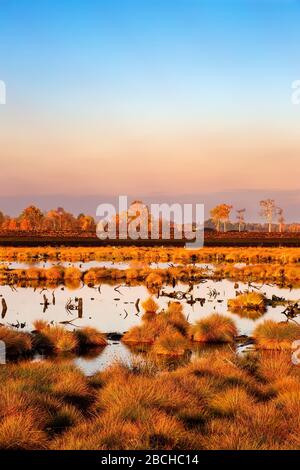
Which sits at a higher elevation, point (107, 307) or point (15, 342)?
point (15, 342)

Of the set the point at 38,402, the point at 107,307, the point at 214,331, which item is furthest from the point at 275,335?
the point at 38,402

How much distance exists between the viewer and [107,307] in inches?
979

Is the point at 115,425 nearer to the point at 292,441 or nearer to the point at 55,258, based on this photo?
the point at 292,441

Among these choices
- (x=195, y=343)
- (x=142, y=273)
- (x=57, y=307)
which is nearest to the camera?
(x=195, y=343)

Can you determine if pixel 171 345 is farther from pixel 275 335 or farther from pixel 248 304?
pixel 248 304

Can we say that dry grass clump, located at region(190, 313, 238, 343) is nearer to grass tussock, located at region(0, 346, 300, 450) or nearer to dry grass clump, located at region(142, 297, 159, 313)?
dry grass clump, located at region(142, 297, 159, 313)

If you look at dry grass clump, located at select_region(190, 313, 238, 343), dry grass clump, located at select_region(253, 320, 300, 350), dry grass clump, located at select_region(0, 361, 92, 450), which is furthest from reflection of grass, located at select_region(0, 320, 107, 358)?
dry grass clump, located at select_region(253, 320, 300, 350)

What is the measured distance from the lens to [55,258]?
62.2 metres

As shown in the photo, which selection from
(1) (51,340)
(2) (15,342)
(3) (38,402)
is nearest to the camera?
(3) (38,402)

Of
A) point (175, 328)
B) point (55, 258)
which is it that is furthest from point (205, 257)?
point (175, 328)

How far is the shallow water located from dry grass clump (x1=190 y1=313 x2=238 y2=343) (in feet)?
2.47

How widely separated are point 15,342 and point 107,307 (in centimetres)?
864

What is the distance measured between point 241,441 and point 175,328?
10.2 metres

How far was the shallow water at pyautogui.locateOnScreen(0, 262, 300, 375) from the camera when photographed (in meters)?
19.8
